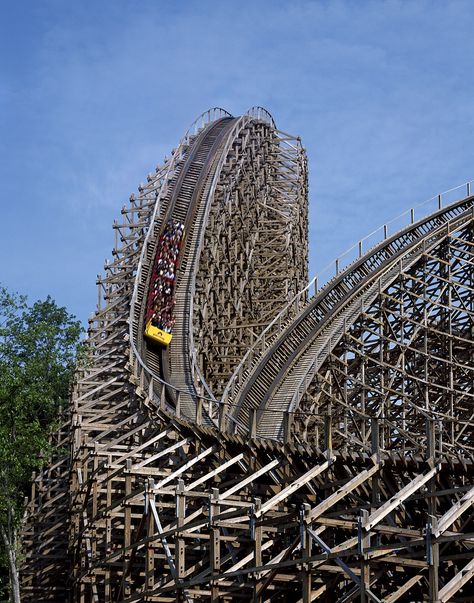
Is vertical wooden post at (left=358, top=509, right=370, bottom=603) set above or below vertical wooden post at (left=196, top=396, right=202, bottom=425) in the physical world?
below

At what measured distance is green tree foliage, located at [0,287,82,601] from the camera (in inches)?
1014

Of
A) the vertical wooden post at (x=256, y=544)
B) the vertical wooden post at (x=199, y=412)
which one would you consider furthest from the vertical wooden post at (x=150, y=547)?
the vertical wooden post at (x=256, y=544)

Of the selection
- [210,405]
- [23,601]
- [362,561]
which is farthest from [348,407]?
[362,561]

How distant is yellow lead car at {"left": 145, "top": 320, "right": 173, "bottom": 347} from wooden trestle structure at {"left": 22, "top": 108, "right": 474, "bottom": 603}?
13.6 inches

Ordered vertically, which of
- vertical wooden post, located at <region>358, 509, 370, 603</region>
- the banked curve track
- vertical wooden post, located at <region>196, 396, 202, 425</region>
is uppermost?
the banked curve track

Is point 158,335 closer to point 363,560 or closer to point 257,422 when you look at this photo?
point 257,422

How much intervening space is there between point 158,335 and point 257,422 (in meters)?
5.98

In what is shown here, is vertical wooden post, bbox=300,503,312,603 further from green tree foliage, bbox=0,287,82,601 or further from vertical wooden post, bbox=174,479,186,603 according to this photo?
green tree foliage, bbox=0,287,82,601

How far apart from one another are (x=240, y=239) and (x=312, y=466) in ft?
58.8

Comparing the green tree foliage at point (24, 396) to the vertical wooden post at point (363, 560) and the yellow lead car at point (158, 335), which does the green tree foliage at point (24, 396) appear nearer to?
the yellow lead car at point (158, 335)

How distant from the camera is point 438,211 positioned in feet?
117

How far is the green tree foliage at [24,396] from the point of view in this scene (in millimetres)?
25750

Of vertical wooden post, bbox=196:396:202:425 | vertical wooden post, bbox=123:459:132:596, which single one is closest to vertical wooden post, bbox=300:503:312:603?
vertical wooden post, bbox=123:459:132:596

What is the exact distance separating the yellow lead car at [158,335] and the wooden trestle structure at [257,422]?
1.13ft
